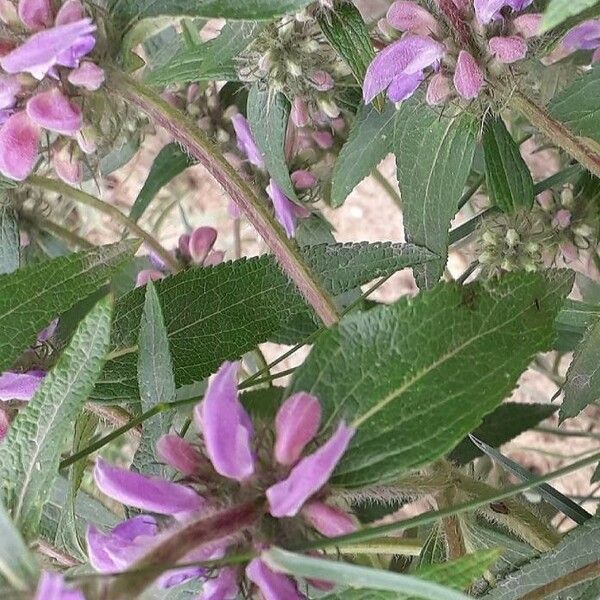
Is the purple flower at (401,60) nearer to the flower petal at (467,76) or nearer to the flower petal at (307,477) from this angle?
the flower petal at (467,76)

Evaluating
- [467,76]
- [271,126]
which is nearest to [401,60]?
[467,76]

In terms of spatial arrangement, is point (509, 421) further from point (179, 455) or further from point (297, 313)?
point (179, 455)

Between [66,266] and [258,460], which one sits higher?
[66,266]

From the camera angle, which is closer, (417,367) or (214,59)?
(417,367)

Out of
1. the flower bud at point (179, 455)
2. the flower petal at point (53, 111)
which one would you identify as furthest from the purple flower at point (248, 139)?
the flower bud at point (179, 455)

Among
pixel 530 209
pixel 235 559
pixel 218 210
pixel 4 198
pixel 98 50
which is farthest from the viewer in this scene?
pixel 218 210

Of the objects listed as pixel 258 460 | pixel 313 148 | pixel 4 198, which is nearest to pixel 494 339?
pixel 258 460

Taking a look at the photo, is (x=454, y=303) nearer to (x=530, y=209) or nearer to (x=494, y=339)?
(x=494, y=339)

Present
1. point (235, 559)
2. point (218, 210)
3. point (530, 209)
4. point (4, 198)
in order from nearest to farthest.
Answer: point (235, 559) → point (530, 209) → point (4, 198) → point (218, 210)
